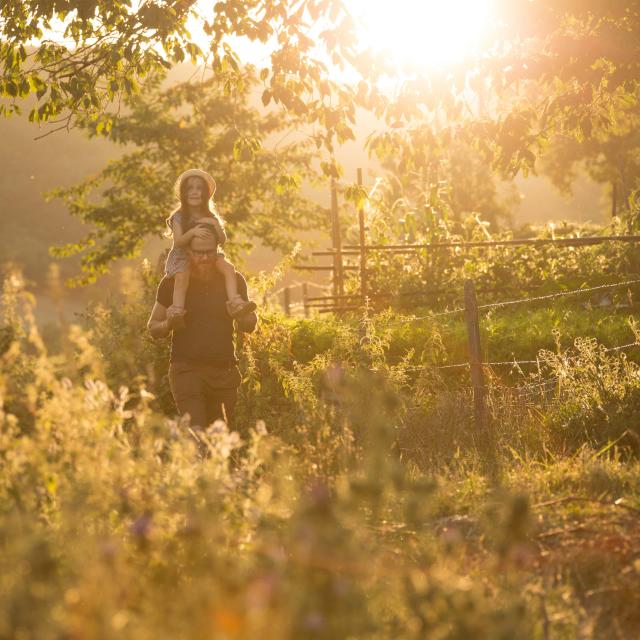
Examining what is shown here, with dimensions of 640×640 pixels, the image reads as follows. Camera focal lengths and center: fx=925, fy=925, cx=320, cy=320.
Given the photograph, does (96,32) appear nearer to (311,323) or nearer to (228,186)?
(311,323)

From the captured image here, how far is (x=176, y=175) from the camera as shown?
26.8 m

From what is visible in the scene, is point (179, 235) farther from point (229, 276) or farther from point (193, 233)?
point (229, 276)

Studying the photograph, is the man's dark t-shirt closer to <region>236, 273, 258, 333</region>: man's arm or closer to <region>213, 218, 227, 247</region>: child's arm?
<region>236, 273, 258, 333</region>: man's arm

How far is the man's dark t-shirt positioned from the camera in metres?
6.00

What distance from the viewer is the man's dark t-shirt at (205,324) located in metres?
6.00

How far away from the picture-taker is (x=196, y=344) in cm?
600

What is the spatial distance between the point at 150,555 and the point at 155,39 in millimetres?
5065

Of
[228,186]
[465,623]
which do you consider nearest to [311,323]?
[465,623]

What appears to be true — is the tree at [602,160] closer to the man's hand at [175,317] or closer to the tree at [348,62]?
the tree at [348,62]

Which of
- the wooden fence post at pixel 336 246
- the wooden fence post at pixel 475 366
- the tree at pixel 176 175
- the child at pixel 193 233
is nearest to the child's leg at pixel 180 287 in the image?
the child at pixel 193 233

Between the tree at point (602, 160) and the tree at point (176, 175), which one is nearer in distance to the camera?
the tree at point (176, 175)

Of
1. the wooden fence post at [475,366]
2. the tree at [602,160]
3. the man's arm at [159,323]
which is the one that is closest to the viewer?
the man's arm at [159,323]

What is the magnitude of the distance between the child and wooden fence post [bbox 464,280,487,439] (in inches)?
89.3

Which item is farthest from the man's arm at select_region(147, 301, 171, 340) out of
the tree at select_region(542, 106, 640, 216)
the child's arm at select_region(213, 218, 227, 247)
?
the tree at select_region(542, 106, 640, 216)
